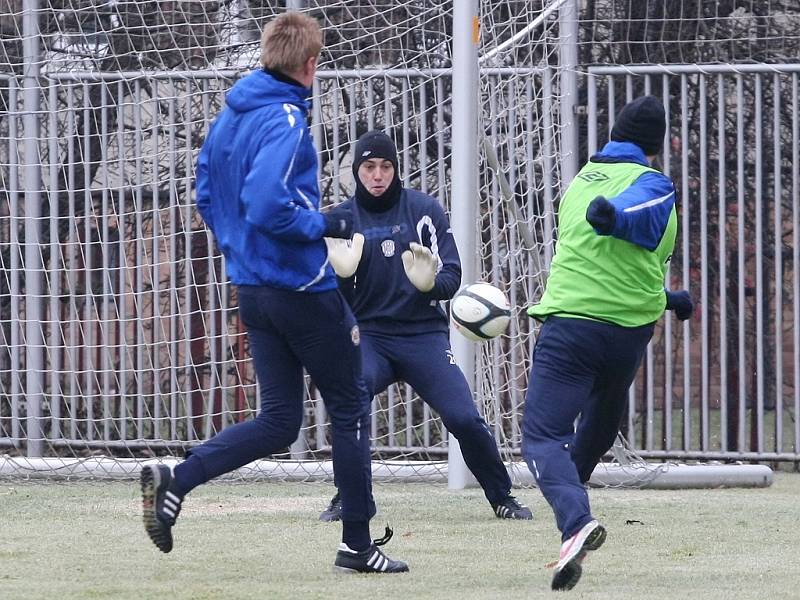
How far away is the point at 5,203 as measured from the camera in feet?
30.7

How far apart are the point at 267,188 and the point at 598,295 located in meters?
1.25

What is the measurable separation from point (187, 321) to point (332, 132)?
1454 millimetres

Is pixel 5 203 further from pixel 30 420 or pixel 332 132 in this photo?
pixel 332 132

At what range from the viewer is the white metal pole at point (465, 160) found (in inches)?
312

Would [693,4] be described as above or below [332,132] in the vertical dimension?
above

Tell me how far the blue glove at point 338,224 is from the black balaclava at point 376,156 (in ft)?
5.68

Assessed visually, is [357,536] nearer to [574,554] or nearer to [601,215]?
[574,554]

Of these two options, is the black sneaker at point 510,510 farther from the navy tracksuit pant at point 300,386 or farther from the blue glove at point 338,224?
the blue glove at point 338,224

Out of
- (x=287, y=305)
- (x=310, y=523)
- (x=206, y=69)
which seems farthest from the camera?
(x=206, y=69)

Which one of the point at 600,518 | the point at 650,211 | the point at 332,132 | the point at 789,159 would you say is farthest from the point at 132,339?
the point at 650,211

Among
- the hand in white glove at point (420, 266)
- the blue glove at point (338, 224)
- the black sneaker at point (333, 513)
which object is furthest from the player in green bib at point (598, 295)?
the black sneaker at point (333, 513)

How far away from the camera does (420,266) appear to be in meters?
6.59

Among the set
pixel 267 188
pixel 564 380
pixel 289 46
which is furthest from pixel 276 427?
pixel 289 46

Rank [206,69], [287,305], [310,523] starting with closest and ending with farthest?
[287,305] < [310,523] < [206,69]
